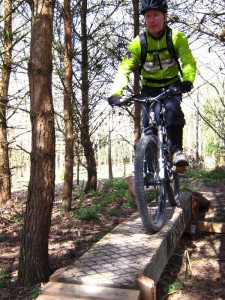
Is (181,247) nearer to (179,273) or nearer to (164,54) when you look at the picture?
(179,273)

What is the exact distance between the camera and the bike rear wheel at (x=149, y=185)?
361 cm

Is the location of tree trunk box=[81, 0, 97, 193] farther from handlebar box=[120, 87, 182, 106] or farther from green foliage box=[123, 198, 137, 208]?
handlebar box=[120, 87, 182, 106]

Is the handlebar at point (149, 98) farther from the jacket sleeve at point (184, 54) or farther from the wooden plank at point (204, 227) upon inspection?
the wooden plank at point (204, 227)

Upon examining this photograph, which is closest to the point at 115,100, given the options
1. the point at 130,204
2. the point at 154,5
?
the point at 154,5

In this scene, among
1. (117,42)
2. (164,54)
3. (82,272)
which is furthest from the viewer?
(117,42)

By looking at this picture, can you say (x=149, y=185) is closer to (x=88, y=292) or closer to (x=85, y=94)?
(x=88, y=292)

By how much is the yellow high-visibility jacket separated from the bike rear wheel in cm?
71

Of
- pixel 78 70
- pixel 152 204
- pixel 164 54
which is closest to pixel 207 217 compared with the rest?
pixel 152 204

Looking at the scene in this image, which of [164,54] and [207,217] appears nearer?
[164,54]

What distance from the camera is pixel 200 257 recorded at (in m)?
4.55

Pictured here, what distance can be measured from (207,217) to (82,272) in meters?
3.98

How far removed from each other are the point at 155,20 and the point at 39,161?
206 centimetres

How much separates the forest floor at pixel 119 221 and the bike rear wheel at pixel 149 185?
641mm

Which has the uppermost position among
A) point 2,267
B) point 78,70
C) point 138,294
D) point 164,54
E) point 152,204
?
point 78,70
